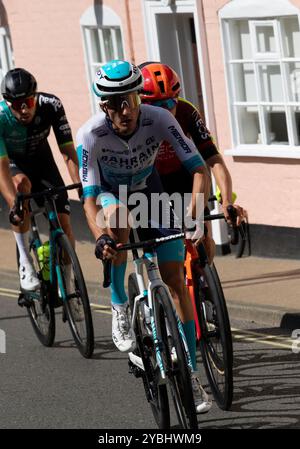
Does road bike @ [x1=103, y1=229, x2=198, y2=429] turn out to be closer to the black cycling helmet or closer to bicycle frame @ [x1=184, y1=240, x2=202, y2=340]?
bicycle frame @ [x1=184, y1=240, x2=202, y2=340]

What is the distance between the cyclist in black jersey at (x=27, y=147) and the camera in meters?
9.97

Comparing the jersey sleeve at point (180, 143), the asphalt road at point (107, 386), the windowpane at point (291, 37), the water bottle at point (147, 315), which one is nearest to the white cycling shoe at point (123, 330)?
the water bottle at point (147, 315)

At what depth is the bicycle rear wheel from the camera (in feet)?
26.8

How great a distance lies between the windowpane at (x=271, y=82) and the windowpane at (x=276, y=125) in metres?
0.11

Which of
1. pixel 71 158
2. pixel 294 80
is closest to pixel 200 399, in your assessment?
pixel 71 158

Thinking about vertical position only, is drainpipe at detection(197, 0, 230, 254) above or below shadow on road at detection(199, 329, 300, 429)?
above

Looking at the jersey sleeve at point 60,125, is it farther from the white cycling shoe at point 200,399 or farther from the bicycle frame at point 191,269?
the white cycling shoe at point 200,399

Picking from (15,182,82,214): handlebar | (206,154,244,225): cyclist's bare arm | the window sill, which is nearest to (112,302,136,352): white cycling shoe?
(206,154,244,225): cyclist's bare arm

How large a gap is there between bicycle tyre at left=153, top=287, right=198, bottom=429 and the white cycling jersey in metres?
0.85

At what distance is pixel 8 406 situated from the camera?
9.09m

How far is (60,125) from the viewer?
1022cm

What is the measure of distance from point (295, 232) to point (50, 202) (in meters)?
3.86
